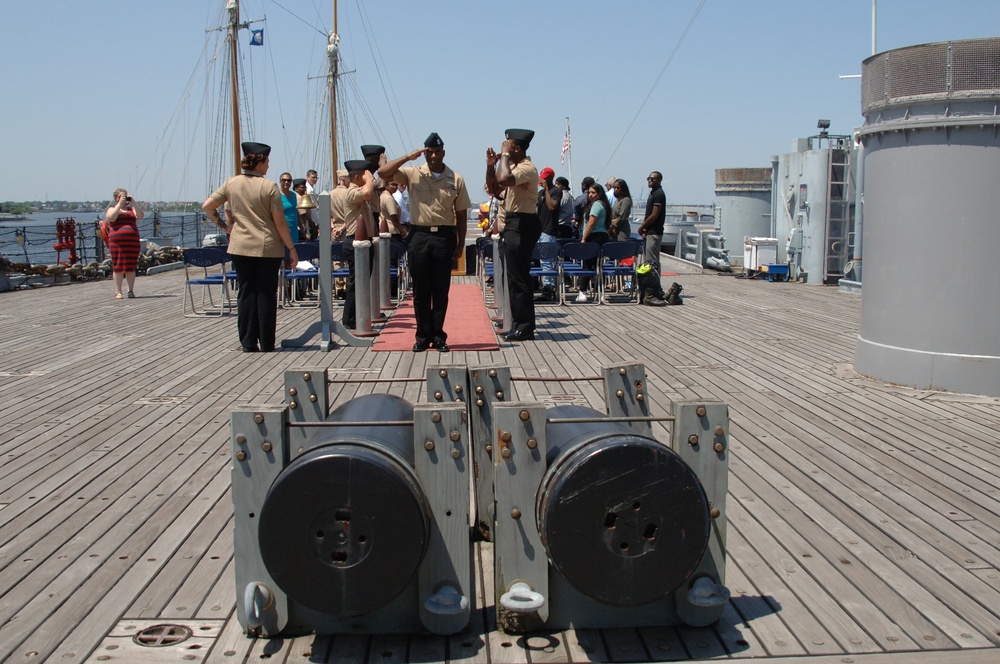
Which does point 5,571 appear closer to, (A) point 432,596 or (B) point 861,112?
(A) point 432,596

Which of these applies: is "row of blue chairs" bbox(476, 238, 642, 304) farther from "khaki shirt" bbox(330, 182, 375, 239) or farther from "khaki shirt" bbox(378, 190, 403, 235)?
"khaki shirt" bbox(330, 182, 375, 239)

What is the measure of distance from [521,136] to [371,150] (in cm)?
262

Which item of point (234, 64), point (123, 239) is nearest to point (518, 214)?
point (123, 239)

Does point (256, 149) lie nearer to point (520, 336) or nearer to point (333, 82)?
point (520, 336)

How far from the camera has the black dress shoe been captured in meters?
10.5

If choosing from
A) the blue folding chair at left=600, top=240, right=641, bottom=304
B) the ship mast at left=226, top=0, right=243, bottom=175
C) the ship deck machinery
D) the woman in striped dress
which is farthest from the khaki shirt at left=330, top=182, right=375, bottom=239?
the ship mast at left=226, top=0, right=243, bottom=175

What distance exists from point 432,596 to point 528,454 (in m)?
0.57

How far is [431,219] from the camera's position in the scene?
30.2 ft

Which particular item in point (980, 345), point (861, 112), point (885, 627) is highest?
point (861, 112)

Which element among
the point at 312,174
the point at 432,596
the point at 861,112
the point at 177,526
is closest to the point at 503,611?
the point at 432,596

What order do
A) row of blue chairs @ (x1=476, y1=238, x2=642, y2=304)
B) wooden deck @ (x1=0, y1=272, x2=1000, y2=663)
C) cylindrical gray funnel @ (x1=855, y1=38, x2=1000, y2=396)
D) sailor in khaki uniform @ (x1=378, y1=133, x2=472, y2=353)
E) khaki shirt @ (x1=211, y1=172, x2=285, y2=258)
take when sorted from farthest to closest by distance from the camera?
row of blue chairs @ (x1=476, y1=238, x2=642, y2=304) → khaki shirt @ (x1=211, y1=172, x2=285, y2=258) → sailor in khaki uniform @ (x1=378, y1=133, x2=472, y2=353) → cylindrical gray funnel @ (x1=855, y1=38, x2=1000, y2=396) → wooden deck @ (x1=0, y1=272, x2=1000, y2=663)

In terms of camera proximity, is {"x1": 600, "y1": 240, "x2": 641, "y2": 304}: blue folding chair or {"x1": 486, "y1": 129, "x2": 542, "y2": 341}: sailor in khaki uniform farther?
{"x1": 600, "y1": 240, "x2": 641, "y2": 304}: blue folding chair

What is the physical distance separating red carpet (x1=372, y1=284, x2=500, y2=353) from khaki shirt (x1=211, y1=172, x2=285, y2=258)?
58.6 inches

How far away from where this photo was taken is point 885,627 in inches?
133
